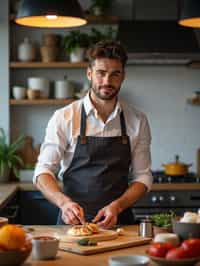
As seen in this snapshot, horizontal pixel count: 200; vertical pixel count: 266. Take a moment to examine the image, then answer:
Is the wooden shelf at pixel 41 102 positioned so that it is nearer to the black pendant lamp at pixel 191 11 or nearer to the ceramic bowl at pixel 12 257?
the black pendant lamp at pixel 191 11

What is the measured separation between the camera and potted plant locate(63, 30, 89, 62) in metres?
5.58

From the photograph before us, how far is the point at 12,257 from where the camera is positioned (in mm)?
2195

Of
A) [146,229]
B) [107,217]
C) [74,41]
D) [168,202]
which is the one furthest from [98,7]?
[146,229]

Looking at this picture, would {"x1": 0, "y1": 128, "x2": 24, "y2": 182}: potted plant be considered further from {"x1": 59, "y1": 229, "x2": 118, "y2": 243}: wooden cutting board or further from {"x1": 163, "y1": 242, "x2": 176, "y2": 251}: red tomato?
{"x1": 163, "y1": 242, "x2": 176, "y2": 251}: red tomato

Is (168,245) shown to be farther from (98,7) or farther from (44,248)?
(98,7)

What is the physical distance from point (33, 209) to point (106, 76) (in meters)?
2.18

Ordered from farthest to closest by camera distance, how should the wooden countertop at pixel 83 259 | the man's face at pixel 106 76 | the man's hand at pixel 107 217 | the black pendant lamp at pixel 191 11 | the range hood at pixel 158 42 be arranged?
1. the range hood at pixel 158 42
2. the man's face at pixel 106 76
3. the black pendant lamp at pixel 191 11
4. the man's hand at pixel 107 217
5. the wooden countertop at pixel 83 259

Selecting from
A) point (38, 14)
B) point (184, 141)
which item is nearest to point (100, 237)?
point (38, 14)

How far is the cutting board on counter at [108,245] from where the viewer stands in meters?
2.51

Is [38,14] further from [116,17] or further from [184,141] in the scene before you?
[184,141]

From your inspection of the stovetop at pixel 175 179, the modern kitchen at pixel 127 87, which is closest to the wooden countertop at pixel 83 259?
the modern kitchen at pixel 127 87

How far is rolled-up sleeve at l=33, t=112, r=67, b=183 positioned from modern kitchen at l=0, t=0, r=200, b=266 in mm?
1608

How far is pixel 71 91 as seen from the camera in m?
5.68

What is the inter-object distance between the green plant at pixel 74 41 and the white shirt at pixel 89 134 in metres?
2.08
